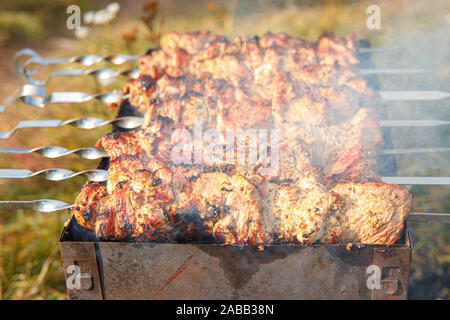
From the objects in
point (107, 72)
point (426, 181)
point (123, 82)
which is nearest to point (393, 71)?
point (426, 181)

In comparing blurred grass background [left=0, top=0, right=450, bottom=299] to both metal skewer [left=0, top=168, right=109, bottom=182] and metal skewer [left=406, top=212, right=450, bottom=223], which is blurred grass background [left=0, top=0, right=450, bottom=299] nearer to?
metal skewer [left=406, top=212, right=450, bottom=223]

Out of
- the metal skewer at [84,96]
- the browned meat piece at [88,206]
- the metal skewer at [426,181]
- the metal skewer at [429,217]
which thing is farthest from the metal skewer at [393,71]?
the browned meat piece at [88,206]

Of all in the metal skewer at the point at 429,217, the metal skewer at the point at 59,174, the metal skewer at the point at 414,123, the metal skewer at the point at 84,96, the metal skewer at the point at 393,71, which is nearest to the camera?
the metal skewer at the point at 429,217

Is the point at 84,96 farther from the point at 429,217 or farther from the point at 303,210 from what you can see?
the point at 429,217

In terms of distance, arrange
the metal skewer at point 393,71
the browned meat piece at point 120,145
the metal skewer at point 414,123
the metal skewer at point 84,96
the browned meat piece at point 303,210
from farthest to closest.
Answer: the metal skewer at point 393,71
the metal skewer at point 84,96
the metal skewer at point 414,123
the browned meat piece at point 120,145
the browned meat piece at point 303,210

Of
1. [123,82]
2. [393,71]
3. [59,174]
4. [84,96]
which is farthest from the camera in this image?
[123,82]

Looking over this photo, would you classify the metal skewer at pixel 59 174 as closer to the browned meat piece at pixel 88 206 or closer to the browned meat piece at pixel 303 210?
the browned meat piece at pixel 88 206

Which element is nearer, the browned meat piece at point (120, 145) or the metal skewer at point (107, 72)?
the browned meat piece at point (120, 145)

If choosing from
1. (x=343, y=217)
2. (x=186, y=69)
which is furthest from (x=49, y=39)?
(x=343, y=217)
